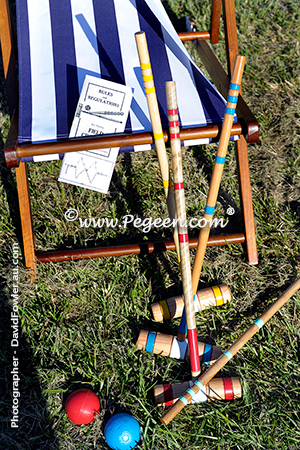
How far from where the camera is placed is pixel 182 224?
62.1 inches

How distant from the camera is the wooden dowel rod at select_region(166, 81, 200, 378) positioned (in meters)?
1.54

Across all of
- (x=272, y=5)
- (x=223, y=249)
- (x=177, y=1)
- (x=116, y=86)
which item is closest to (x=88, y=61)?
(x=116, y=86)

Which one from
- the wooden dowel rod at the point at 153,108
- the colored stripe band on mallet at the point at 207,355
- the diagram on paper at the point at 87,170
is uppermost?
the wooden dowel rod at the point at 153,108

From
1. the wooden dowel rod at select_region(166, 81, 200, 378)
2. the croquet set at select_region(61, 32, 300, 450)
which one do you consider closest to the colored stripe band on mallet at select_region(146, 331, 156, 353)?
the croquet set at select_region(61, 32, 300, 450)

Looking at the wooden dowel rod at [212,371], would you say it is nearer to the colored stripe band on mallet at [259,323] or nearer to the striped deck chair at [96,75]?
the colored stripe band on mallet at [259,323]

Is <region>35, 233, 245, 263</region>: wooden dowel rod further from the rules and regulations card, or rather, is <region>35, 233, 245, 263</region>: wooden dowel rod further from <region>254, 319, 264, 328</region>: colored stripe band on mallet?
<region>254, 319, 264, 328</region>: colored stripe band on mallet

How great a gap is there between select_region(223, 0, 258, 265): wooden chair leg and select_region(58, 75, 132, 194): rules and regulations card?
607 mm

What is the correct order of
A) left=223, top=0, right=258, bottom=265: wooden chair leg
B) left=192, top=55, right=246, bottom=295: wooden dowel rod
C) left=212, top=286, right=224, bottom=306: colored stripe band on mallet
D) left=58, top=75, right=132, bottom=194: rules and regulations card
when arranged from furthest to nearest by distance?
1. left=223, top=0, right=258, bottom=265: wooden chair leg
2. left=212, top=286, right=224, bottom=306: colored stripe band on mallet
3. left=58, top=75, right=132, bottom=194: rules and regulations card
4. left=192, top=55, right=246, bottom=295: wooden dowel rod

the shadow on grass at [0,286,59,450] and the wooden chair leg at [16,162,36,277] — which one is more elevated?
the wooden chair leg at [16,162,36,277]

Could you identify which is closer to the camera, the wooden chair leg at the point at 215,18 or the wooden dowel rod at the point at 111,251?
the wooden dowel rod at the point at 111,251

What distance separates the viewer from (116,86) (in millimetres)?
1901

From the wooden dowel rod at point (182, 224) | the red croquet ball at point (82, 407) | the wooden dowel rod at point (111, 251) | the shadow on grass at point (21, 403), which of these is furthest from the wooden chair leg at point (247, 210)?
the shadow on grass at point (21, 403)

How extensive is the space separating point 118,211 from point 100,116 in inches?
27.0

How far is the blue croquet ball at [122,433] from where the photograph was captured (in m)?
1.60
